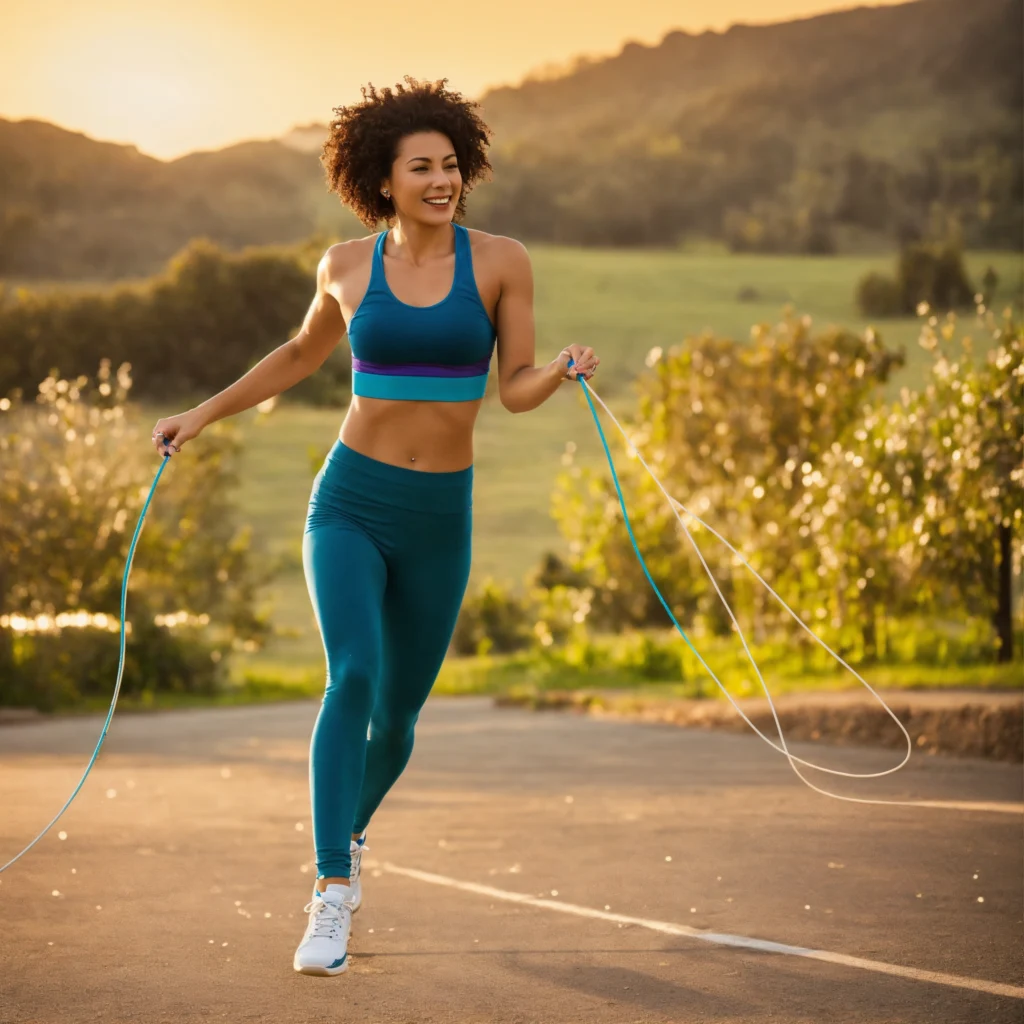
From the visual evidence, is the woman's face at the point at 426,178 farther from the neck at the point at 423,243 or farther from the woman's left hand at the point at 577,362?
the woman's left hand at the point at 577,362

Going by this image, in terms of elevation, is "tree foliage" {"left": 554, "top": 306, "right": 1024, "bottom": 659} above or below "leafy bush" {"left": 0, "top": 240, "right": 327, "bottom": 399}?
below

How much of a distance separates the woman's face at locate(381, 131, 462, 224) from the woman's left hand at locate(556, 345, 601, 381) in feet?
2.11

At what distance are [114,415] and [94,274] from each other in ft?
86.4

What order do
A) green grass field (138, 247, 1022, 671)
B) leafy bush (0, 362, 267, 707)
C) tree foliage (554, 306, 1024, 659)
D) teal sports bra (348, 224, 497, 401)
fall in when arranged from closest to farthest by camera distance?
1. teal sports bra (348, 224, 497, 401)
2. tree foliage (554, 306, 1024, 659)
3. leafy bush (0, 362, 267, 707)
4. green grass field (138, 247, 1022, 671)

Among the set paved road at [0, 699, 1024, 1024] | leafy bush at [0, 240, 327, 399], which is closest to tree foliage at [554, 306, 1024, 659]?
paved road at [0, 699, 1024, 1024]

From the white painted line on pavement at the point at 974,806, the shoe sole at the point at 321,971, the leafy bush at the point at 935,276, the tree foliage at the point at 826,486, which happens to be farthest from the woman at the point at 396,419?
the leafy bush at the point at 935,276

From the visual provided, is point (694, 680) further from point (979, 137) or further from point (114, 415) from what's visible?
point (979, 137)

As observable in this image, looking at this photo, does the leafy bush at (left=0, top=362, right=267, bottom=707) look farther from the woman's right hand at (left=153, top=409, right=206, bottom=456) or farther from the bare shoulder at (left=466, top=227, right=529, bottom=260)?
the bare shoulder at (left=466, top=227, right=529, bottom=260)

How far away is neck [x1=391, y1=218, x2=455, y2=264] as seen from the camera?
5.05 metres

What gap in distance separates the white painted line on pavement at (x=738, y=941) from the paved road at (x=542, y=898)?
0.02 m

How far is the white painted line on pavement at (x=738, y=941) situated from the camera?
4414 millimetres

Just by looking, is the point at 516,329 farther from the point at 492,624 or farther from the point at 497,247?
the point at 492,624

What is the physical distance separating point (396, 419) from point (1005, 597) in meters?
10.3

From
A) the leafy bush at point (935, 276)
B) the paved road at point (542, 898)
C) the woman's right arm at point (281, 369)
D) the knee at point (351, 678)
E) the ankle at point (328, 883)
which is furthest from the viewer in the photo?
the leafy bush at point (935, 276)
